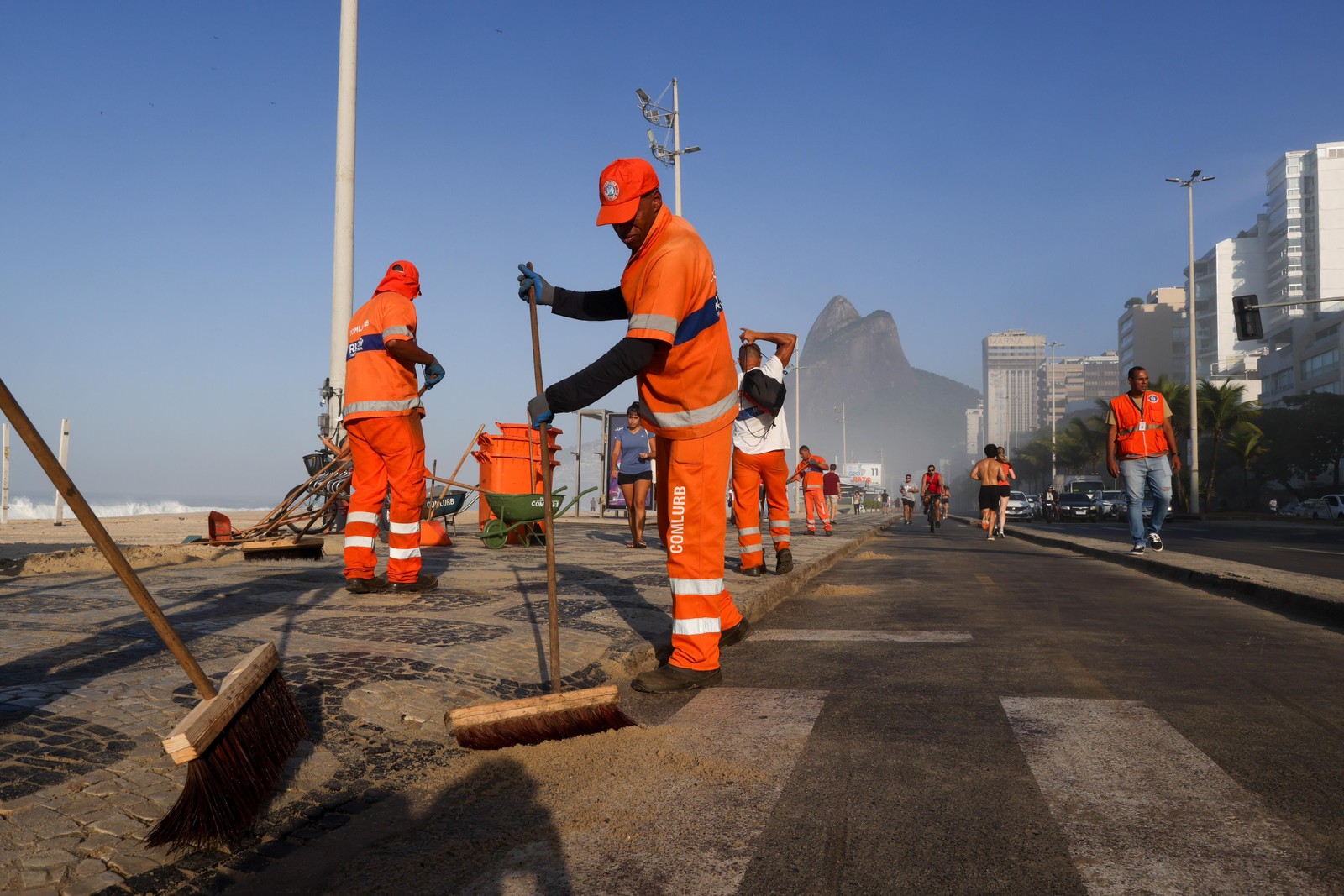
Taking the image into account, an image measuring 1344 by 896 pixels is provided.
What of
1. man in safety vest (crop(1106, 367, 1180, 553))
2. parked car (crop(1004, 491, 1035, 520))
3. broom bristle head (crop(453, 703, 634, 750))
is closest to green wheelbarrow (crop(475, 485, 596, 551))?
man in safety vest (crop(1106, 367, 1180, 553))

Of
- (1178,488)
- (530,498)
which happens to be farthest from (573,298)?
(1178,488)

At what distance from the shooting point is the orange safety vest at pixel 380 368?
630cm

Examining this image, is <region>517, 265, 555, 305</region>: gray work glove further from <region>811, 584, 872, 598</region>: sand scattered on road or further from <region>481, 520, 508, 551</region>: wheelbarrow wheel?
<region>481, 520, 508, 551</region>: wheelbarrow wheel

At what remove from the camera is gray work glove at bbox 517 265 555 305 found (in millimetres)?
4625

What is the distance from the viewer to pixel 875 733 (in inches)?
126

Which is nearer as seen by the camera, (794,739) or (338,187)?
(794,739)

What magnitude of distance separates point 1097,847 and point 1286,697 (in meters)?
2.10

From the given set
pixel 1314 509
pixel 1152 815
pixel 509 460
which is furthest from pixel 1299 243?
pixel 1152 815

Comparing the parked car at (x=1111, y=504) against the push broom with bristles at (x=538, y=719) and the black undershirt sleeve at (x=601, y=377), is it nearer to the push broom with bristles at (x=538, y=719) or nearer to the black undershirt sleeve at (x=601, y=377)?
the black undershirt sleeve at (x=601, y=377)

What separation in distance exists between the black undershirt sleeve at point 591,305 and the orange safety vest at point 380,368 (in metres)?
1.95

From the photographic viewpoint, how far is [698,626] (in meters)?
4.12

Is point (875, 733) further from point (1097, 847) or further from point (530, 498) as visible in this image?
point (530, 498)

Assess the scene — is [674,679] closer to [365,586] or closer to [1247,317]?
[365,586]

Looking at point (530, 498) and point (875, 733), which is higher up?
point (530, 498)
